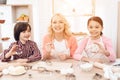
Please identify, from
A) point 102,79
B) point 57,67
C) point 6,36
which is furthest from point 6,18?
point 102,79

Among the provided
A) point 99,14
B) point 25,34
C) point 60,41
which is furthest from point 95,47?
point 99,14

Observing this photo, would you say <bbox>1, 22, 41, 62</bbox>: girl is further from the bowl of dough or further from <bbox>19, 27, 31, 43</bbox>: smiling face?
the bowl of dough

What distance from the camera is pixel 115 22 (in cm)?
262

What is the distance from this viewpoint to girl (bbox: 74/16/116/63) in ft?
4.75

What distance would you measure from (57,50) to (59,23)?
0.89ft

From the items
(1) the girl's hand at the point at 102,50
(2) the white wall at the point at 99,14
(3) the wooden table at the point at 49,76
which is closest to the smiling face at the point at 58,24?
(1) the girl's hand at the point at 102,50

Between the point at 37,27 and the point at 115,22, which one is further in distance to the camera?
the point at 37,27

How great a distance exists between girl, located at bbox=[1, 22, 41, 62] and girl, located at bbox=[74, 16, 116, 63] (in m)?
0.37

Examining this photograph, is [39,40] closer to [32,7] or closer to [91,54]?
[32,7]

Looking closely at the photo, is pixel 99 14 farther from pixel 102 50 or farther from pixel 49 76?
pixel 49 76

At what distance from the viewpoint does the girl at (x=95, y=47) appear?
1447 millimetres

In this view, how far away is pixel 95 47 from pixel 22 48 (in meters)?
0.61

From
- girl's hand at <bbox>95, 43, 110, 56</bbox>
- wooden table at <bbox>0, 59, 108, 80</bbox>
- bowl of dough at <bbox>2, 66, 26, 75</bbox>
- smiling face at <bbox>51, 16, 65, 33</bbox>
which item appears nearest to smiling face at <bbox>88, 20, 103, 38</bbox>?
girl's hand at <bbox>95, 43, 110, 56</bbox>

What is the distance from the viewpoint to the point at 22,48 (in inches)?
63.2
